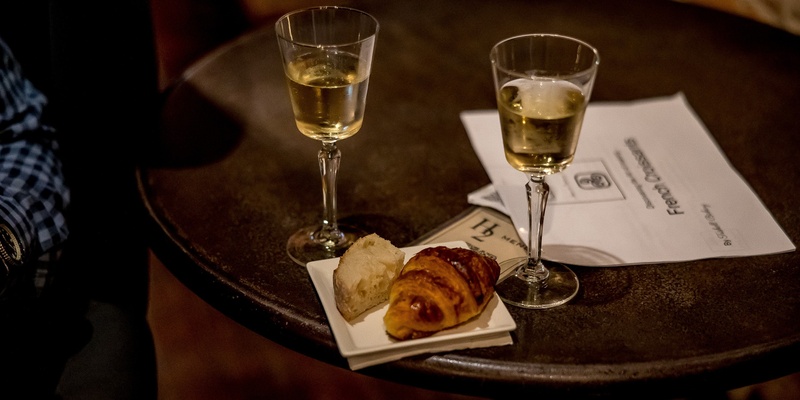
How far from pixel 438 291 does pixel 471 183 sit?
30cm

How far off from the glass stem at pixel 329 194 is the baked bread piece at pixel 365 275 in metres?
0.11

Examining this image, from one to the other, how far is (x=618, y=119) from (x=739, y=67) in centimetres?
27

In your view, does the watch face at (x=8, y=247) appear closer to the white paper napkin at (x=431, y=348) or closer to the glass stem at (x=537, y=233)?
the white paper napkin at (x=431, y=348)

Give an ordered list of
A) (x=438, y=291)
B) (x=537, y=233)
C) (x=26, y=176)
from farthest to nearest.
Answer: (x=26, y=176)
(x=537, y=233)
(x=438, y=291)

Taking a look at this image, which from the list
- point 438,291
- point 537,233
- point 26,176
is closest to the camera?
point 438,291

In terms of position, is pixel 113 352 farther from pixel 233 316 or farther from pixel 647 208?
pixel 647 208

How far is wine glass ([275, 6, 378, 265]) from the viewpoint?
2.52ft

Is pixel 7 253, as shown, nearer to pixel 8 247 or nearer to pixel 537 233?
pixel 8 247

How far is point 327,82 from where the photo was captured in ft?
2.52

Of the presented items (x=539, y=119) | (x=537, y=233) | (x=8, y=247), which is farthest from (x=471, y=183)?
(x=8, y=247)

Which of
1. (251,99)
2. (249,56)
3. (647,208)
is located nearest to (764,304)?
(647,208)

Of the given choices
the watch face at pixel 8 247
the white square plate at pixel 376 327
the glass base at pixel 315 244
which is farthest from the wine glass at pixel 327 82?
the watch face at pixel 8 247

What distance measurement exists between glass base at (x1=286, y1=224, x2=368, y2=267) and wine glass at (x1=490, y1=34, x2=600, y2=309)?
0.17 meters

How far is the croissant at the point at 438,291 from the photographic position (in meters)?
0.67
